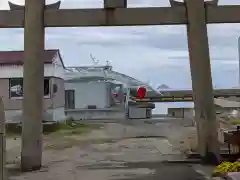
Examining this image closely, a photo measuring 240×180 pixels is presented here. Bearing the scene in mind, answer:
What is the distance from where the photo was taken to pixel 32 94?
11.8m

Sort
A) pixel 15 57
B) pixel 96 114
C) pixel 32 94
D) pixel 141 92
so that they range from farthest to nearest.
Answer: pixel 141 92
pixel 96 114
pixel 15 57
pixel 32 94

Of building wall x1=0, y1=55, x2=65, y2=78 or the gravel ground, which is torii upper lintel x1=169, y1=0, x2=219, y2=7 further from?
building wall x1=0, y1=55, x2=65, y2=78

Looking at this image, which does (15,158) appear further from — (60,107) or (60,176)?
(60,107)

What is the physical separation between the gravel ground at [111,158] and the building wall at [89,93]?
1280 cm

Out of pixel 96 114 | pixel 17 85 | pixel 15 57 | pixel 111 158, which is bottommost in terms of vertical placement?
pixel 111 158

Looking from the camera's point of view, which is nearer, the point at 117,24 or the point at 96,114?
the point at 117,24

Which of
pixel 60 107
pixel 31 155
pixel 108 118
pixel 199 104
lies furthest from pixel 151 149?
pixel 108 118

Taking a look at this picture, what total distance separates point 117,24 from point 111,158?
3703 mm

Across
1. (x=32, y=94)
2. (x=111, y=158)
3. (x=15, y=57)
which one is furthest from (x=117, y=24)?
(x=15, y=57)

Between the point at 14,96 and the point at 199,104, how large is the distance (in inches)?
594

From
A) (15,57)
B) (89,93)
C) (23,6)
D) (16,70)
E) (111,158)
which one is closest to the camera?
(23,6)

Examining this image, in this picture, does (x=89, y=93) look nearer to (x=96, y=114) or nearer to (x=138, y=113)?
(x=96, y=114)

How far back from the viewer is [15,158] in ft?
46.3

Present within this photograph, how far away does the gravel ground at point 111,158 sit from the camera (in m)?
10.7
